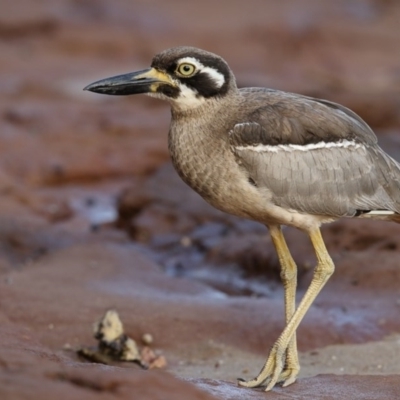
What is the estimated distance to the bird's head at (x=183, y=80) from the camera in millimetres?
6488

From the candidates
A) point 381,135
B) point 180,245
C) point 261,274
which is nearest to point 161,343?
point 261,274

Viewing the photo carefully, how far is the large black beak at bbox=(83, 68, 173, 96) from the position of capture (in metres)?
6.52

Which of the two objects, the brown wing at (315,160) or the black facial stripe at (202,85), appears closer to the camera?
the brown wing at (315,160)

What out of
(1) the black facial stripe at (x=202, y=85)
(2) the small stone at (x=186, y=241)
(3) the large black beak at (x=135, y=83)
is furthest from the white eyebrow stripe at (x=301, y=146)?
(2) the small stone at (x=186, y=241)

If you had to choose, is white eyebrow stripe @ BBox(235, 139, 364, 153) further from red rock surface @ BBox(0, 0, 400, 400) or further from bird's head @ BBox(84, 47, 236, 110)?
red rock surface @ BBox(0, 0, 400, 400)

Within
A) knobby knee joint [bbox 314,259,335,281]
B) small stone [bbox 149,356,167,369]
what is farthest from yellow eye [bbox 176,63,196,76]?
small stone [bbox 149,356,167,369]

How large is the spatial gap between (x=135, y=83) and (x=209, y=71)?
1.60ft

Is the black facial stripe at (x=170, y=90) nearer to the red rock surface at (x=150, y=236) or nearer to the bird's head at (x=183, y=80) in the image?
the bird's head at (x=183, y=80)

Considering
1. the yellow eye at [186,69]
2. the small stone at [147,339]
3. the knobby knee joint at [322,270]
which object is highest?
the yellow eye at [186,69]

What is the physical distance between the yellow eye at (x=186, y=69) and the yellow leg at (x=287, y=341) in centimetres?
130

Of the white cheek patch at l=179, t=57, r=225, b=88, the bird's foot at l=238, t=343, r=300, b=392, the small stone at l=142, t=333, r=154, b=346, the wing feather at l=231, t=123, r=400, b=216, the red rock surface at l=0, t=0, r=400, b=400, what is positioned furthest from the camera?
→ the small stone at l=142, t=333, r=154, b=346

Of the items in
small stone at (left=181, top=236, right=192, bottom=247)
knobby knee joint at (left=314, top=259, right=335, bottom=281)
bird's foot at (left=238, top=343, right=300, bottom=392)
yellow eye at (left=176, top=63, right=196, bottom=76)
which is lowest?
small stone at (left=181, top=236, right=192, bottom=247)

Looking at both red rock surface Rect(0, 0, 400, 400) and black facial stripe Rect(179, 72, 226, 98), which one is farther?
black facial stripe Rect(179, 72, 226, 98)

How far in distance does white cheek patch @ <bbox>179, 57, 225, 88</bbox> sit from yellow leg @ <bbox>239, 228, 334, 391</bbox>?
115 cm
